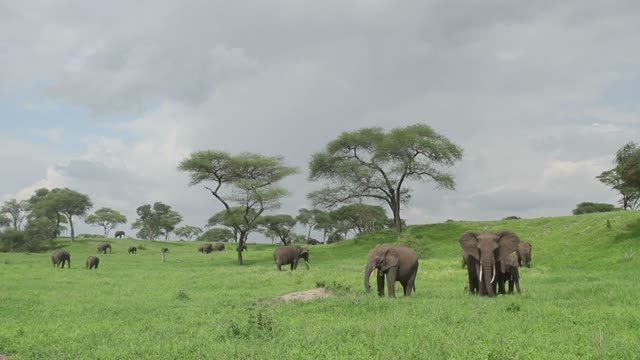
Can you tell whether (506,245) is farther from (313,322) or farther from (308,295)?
(313,322)

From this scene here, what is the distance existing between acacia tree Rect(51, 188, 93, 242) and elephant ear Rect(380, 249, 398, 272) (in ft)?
297

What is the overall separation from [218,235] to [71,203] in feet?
147

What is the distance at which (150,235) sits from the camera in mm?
126312

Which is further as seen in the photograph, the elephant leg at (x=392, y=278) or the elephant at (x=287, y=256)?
the elephant at (x=287, y=256)

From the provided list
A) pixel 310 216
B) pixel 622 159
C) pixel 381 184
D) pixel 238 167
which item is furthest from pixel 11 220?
pixel 622 159

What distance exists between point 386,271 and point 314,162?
49299 mm

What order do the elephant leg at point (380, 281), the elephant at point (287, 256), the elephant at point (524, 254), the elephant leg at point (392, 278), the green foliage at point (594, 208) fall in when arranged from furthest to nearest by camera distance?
the green foliage at point (594, 208), the elephant at point (287, 256), the elephant at point (524, 254), the elephant leg at point (380, 281), the elephant leg at point (392, 278)

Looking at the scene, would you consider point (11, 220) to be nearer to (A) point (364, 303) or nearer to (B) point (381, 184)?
(B) point (381, 184)

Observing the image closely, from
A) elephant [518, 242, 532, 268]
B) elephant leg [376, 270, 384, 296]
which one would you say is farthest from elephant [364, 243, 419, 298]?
elephant [518, 242, 532, 268]

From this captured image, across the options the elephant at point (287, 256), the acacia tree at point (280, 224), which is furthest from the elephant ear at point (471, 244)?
the acacia tree at point (280, 224)

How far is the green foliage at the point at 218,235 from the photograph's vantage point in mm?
137000

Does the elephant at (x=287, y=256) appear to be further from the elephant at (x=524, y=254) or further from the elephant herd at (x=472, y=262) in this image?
the elephant herd at (x=472, y=262)

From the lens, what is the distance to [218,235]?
5413 inches

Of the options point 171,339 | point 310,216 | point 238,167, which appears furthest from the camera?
point 310,216
